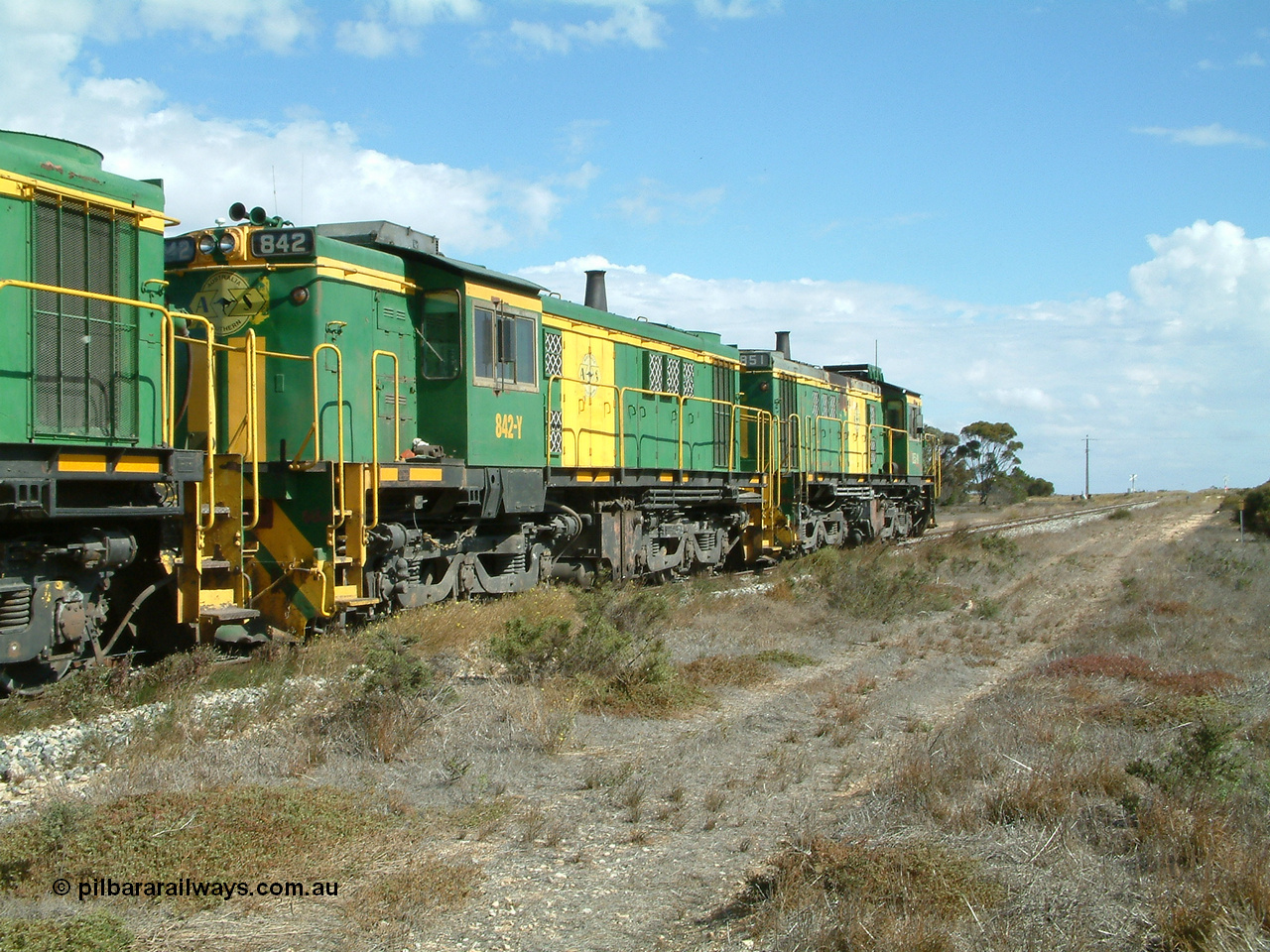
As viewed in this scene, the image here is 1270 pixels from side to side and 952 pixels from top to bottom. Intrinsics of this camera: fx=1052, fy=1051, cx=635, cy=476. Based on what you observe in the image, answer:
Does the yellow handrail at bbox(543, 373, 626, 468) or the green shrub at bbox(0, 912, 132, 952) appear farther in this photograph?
the yellow handrail at bbox(543, 373, 626, 468)

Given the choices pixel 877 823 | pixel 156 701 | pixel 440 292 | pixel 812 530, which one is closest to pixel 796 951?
pixel 877 823

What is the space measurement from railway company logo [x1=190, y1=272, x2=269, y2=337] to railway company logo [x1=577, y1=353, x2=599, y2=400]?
4752 millimetres

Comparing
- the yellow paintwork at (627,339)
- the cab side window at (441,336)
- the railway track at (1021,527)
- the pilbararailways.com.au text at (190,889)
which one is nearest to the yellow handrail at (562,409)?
the yellow paintwork at (627,339)

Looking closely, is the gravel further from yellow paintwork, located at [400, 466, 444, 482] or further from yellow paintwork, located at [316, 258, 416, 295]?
yellow paintwork, located at [316, 258, 416, 295]

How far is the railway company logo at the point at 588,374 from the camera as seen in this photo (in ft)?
44.1

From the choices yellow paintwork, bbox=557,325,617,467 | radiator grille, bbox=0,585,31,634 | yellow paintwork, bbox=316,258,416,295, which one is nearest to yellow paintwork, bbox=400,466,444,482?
yellow paintwork, bbox=316,258,416,295

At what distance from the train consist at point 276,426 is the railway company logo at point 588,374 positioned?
1.7 inches

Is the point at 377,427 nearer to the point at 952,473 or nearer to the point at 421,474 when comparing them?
the point at 421,474

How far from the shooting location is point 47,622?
22.5 ft

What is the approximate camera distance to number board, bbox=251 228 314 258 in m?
9.25

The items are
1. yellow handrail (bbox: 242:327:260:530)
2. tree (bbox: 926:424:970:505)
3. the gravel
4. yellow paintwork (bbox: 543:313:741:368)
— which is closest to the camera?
the gravel

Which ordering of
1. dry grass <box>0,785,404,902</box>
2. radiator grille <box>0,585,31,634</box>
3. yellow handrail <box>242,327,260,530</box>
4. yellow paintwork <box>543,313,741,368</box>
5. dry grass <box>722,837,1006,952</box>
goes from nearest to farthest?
dry grass <box>722,837,1006,952</box>, dry grass <box>0,785,404,902</box>, radiator grille <box>0,585,31,634</box>, yellow handrail <box>242,327,260,530</box>, yellow paintwork <box>543,313,741,368</box>

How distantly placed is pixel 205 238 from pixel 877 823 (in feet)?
25.2

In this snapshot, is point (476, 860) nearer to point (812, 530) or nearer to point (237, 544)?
point (237, 544)
